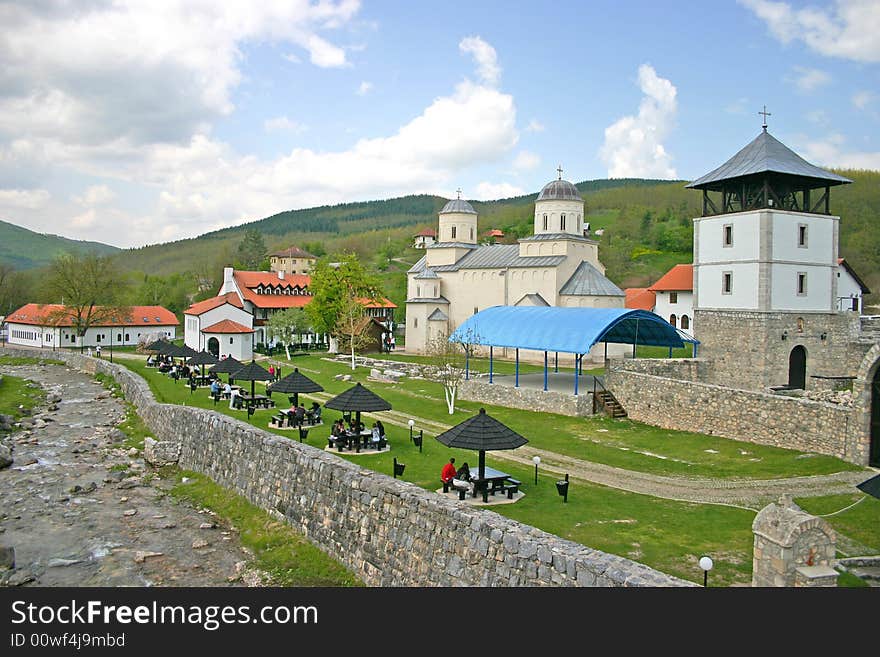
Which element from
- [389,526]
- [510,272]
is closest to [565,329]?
[389,526]

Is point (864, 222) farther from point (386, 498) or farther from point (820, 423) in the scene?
point (386, 498)

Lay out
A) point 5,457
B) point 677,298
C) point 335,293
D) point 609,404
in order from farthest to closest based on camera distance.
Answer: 1. point 677,298
2. point 335,293
3. point 609,404
4. point 5,457

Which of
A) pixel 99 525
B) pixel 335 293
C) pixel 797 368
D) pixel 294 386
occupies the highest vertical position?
pixel 335 293

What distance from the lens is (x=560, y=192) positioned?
4859 centimetres

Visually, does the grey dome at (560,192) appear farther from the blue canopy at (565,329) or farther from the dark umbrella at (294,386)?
the dark umbrella at (294,386)

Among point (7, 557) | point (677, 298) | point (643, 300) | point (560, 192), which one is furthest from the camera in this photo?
point (643, 300)

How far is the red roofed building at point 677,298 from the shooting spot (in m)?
56.3

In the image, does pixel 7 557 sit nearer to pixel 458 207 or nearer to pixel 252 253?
pixel 458 207

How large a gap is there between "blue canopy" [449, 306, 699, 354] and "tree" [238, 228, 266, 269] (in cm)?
8251

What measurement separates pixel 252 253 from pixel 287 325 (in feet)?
203

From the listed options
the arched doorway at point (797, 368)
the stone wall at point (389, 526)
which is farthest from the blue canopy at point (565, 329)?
the stone wall at point (389, 526)

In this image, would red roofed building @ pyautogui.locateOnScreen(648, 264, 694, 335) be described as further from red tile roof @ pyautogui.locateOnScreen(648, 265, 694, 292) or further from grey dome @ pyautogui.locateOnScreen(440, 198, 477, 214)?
grey dome @ pyautogui.locateOnScreen(440, 198, 477, 214)

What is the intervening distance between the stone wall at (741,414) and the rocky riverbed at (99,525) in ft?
49.8

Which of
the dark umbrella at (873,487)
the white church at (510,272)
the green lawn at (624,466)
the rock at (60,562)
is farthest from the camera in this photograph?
the white church at (510,272)
